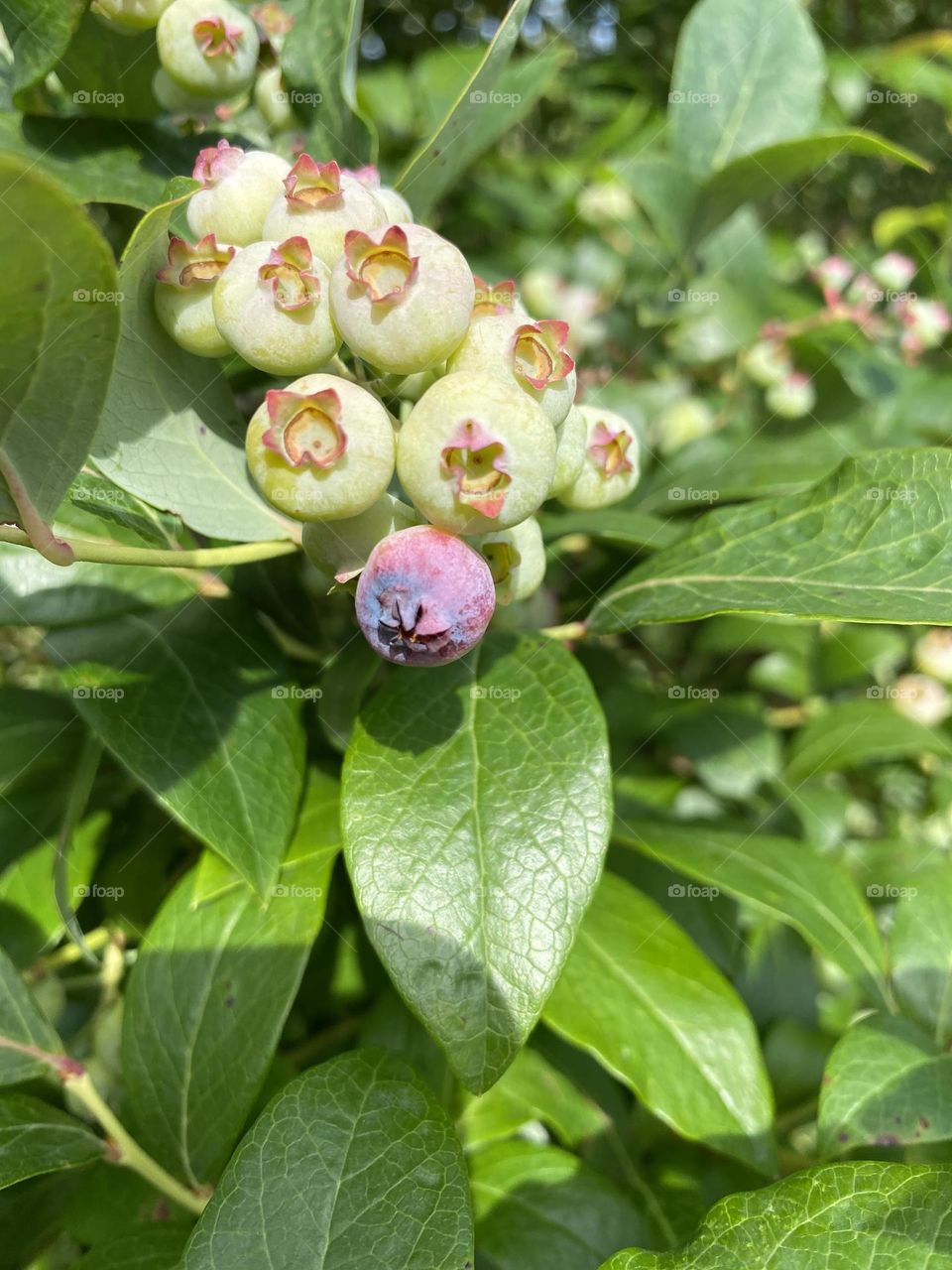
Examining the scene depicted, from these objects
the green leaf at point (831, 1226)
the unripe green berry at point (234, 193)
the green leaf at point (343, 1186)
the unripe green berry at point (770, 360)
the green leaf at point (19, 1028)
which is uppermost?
the unripe green berry at point (234, 193)

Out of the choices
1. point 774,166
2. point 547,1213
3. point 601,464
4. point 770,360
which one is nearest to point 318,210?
point 601,464

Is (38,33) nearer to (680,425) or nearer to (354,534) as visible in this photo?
(354,534)

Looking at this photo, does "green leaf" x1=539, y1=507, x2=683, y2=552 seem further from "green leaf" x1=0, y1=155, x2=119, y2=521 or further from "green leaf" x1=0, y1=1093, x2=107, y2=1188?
"green leaf" x1=0, y1=1093, x2=107, y2=1188

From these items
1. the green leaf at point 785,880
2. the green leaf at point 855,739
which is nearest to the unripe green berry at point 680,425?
the green leaf at point 855,739

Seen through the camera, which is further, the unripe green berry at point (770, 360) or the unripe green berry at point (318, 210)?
the unripe green berry at point (770, 360)

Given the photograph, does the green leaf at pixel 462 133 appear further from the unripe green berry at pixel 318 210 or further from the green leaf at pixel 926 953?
the green leaf at pixel 926 953

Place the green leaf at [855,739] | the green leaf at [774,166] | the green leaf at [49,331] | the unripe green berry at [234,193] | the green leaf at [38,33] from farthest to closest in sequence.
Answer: the green leaf at [855,739], the green leaf at [774,166], the green leaf at [38,33], the unripe green berry at [234,193], the green leaf at [49,331]

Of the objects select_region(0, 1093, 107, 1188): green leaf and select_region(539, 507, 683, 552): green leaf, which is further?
select_region(539, 507, 683, 552): green leaf

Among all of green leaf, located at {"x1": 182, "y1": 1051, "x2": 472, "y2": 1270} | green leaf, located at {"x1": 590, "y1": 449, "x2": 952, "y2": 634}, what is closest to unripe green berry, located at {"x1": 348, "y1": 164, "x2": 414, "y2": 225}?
green leaf, located at {"x1": 590, "y1": 449, "x2": 952, "y2": 634}

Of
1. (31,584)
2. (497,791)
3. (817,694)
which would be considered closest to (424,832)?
(497,791)
